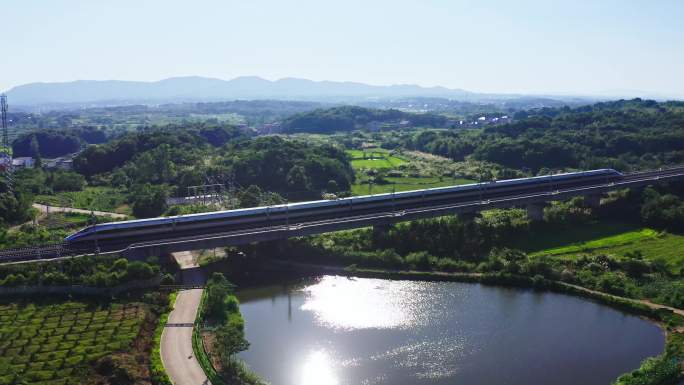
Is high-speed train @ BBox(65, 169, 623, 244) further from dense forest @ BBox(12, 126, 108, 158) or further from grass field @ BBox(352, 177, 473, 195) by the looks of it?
dense forest @ BBox(12, 126, 108, 158)

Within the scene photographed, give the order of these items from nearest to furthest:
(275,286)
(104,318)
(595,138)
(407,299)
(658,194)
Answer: (104,318) → (407,299) → (275,286) → (658,194) → (595,138)

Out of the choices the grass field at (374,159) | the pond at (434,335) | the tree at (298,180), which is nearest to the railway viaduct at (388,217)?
the pond at (434,335)

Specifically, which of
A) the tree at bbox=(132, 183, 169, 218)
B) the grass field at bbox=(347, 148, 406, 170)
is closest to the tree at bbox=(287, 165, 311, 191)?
the tree at bbox=(132, 183, 169, 218)

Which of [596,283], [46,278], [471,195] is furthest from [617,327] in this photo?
[46,278]

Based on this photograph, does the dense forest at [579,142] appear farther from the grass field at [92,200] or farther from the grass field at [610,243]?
the grass field at [92,200]

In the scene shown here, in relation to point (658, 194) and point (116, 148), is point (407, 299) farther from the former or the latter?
point (116, 148)

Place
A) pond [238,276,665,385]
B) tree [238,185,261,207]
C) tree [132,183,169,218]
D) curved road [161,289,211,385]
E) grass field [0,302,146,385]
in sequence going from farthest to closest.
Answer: tree [132,183,169,218] < tree [238,185,261,207] < pond [238,276,665,385] < curved road [161,289,211,385] < grass field [0,302,146,385]
